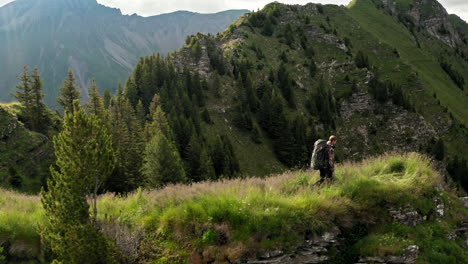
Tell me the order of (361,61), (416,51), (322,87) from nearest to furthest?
(322,87) → (361,61) → (416,51)

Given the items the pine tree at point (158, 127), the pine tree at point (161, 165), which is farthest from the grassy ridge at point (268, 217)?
the pine tree at point (158, 127)

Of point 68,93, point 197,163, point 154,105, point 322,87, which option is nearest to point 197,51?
point 154,105

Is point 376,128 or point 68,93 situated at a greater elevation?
point 68,93

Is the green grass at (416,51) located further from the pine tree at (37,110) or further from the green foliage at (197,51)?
the pine tree at (37,110)

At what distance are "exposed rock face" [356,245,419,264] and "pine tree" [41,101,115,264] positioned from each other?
8352mm

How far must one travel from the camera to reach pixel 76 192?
9945mm

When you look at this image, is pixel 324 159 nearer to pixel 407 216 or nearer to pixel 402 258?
pixel 407 216

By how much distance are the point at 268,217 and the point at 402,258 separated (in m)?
4.50

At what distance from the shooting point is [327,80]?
110812 mm

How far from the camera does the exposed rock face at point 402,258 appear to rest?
10.3 meters

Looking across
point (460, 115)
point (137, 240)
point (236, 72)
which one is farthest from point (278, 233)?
point (460, 115)

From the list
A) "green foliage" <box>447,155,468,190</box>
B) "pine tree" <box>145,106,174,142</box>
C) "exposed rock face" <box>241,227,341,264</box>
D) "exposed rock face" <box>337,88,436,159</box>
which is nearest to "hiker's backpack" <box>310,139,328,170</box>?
"exposed rock face" <box>241,227,341,264</box>

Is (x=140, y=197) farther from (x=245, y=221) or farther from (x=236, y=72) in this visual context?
(x=236, y=72)

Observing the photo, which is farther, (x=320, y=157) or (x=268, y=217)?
(x=320, y=157)
